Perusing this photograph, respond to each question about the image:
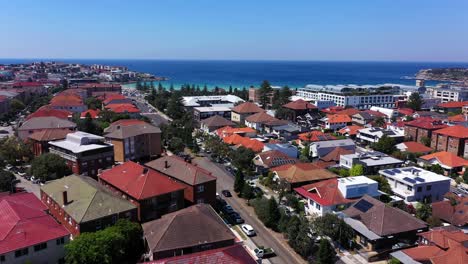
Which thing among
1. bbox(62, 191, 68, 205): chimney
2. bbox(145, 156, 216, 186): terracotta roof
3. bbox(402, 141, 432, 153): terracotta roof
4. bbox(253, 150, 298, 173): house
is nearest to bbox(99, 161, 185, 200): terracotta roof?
bbox(145, 156, 216, 186): terracotta roof

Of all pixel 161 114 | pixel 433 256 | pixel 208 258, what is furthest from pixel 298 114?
pixel 208 258

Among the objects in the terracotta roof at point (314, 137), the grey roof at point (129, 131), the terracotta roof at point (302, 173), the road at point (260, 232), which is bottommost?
the road at point (260, 232)

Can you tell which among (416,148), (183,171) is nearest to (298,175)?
(183,171)

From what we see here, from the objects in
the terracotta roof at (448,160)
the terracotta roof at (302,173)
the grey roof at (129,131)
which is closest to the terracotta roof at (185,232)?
the terracotta roof at (302,173)

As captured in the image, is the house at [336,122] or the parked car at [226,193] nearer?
the parked car at [226,193]

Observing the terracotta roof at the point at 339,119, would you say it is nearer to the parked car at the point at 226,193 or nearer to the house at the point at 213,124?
the house at the point at 213,124

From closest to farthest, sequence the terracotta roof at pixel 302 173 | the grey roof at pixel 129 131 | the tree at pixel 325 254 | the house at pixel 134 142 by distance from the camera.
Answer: the tree at pixel 325 254 < the terracotta roof at pixel 302 173 < the house at pixel 134 142 < the grey roof at pixel 129 131
